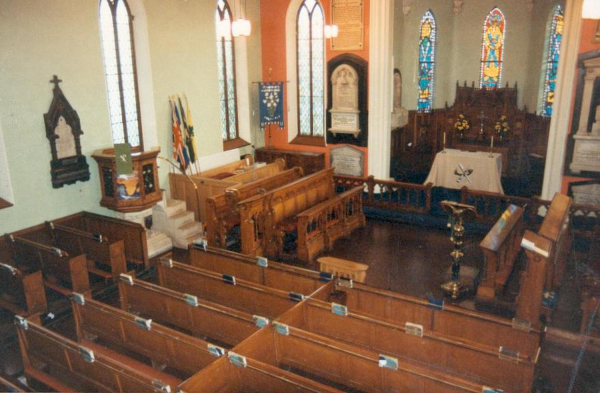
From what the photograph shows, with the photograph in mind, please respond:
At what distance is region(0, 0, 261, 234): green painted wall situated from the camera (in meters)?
7.44

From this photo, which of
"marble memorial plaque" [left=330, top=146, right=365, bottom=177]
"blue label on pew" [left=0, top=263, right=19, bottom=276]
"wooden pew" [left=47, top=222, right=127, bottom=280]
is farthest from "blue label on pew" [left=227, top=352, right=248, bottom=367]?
"marble memorial plaque" [left=330, top=146, right=365, bottom=177]

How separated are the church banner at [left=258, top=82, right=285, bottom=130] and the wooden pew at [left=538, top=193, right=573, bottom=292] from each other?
268 inches

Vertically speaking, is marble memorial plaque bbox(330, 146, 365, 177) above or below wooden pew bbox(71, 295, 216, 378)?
above

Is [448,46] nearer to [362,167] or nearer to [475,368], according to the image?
[362,167]

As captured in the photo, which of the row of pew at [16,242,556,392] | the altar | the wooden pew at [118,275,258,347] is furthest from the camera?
the altar

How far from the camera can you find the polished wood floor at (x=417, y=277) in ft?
17.5

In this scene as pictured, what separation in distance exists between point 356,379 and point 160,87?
730 cm

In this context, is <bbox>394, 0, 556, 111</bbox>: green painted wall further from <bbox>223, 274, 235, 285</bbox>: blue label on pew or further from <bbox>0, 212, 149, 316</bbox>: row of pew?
<bbox>223, 274, 235, 285</bbox>: blue label on pew

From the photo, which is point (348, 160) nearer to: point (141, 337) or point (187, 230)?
point (187, 230)

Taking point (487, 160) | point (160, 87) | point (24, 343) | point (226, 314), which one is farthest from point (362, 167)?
point (24, 343)

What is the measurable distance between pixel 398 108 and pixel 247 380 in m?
11.2

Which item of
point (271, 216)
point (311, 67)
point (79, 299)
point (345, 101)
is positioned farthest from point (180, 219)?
point (311, 67)

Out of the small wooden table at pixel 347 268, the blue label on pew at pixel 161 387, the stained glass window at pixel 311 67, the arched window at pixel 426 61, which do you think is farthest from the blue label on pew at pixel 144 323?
the arched window at pixel 426 61

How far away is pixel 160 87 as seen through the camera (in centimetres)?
979
